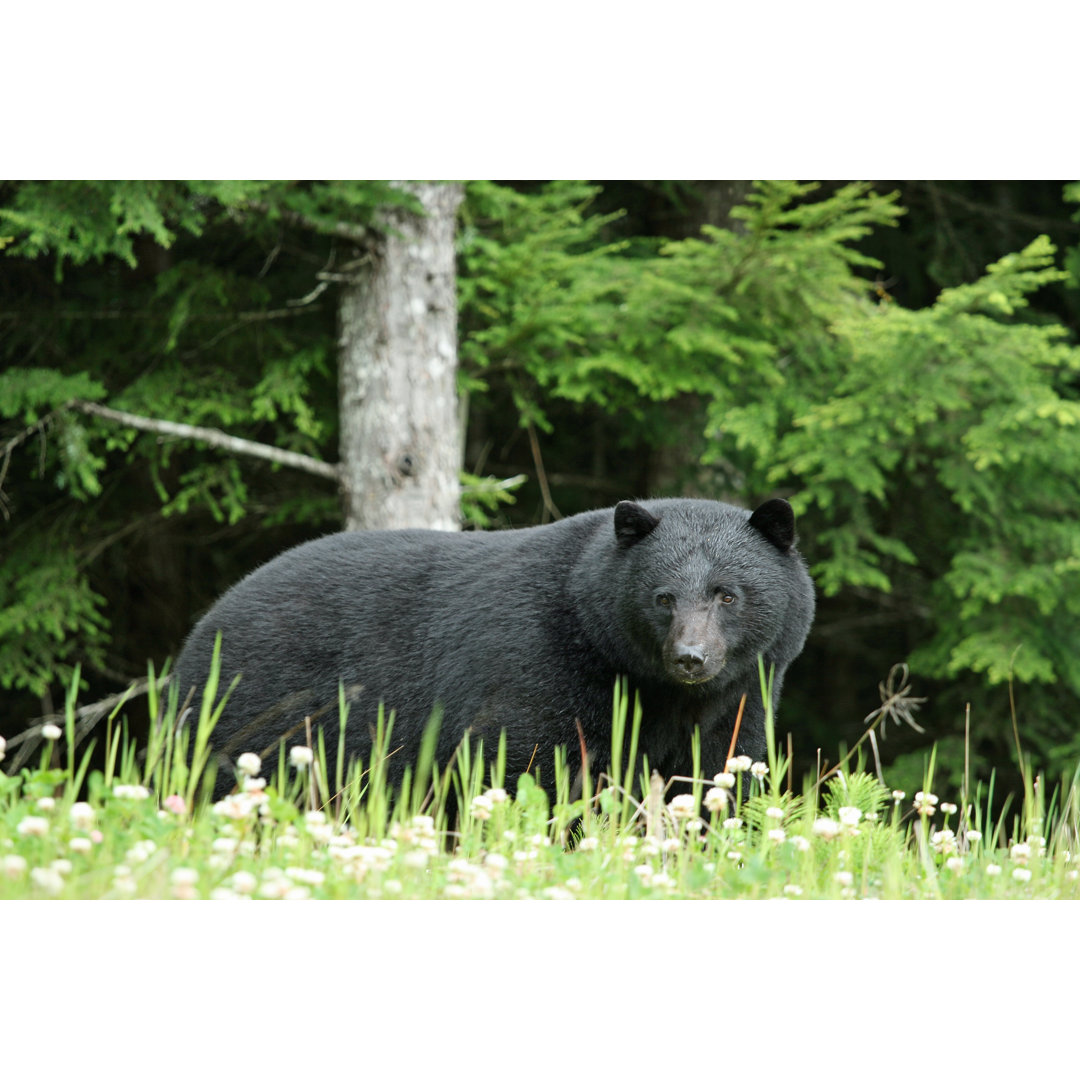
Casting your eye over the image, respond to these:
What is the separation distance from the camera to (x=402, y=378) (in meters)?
7.61

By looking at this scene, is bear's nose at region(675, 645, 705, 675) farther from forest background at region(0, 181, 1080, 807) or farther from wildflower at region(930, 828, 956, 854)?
forest background at region(0, 181, 1080, 807)

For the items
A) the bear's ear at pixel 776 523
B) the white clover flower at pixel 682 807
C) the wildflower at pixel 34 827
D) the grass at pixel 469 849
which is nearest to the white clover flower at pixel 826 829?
the grass at pixel 469 849

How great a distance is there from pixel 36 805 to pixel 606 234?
7.47m

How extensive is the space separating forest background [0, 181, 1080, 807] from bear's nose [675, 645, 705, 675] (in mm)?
3783

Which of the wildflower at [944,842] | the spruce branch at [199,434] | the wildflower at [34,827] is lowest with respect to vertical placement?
the wildflower at [944,842]

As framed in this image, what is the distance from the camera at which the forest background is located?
756cm

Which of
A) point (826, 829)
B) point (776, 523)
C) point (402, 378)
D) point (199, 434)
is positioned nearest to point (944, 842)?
point (826, 829)

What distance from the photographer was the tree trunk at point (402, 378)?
299 inches

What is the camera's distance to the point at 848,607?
11.3m

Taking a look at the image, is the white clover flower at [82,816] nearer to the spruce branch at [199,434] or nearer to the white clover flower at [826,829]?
the white clover flower at [826,829]

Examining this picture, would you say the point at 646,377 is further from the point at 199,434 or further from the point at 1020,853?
the point at 1020,853

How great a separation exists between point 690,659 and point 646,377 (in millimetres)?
4188

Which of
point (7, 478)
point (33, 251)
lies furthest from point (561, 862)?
point (7, 478)

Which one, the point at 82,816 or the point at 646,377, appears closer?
the point at 82,816
